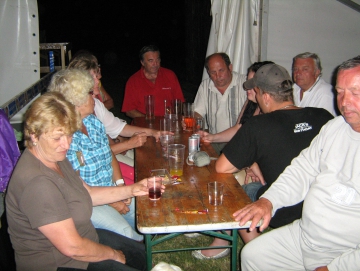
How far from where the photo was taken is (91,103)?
2.79 m

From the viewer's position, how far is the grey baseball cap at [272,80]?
8.27 feet

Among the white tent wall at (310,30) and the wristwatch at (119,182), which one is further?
the white tent wall at (310,30)

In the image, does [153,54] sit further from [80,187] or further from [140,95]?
[80,187]

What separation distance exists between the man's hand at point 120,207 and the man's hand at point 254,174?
122 cm

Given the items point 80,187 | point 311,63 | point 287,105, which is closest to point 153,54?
point 311,63

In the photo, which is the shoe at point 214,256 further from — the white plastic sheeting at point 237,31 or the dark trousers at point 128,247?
the white plastic sheeting at point 237,31

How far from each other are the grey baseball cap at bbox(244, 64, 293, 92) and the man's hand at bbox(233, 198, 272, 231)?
0.87 metres

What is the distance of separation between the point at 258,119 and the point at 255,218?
2.33ft

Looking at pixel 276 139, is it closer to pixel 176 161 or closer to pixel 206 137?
pixel 176 161

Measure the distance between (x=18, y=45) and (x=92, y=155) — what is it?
10.7 ft

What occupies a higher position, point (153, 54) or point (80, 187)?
point (153, 54)

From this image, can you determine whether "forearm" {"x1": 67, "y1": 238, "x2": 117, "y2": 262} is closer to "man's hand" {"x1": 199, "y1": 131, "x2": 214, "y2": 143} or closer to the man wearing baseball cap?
the man wearing baseball cap

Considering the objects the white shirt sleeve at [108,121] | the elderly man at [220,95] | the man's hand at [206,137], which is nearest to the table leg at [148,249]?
the man's hand at [206,137]

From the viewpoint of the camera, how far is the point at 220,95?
171 inches
